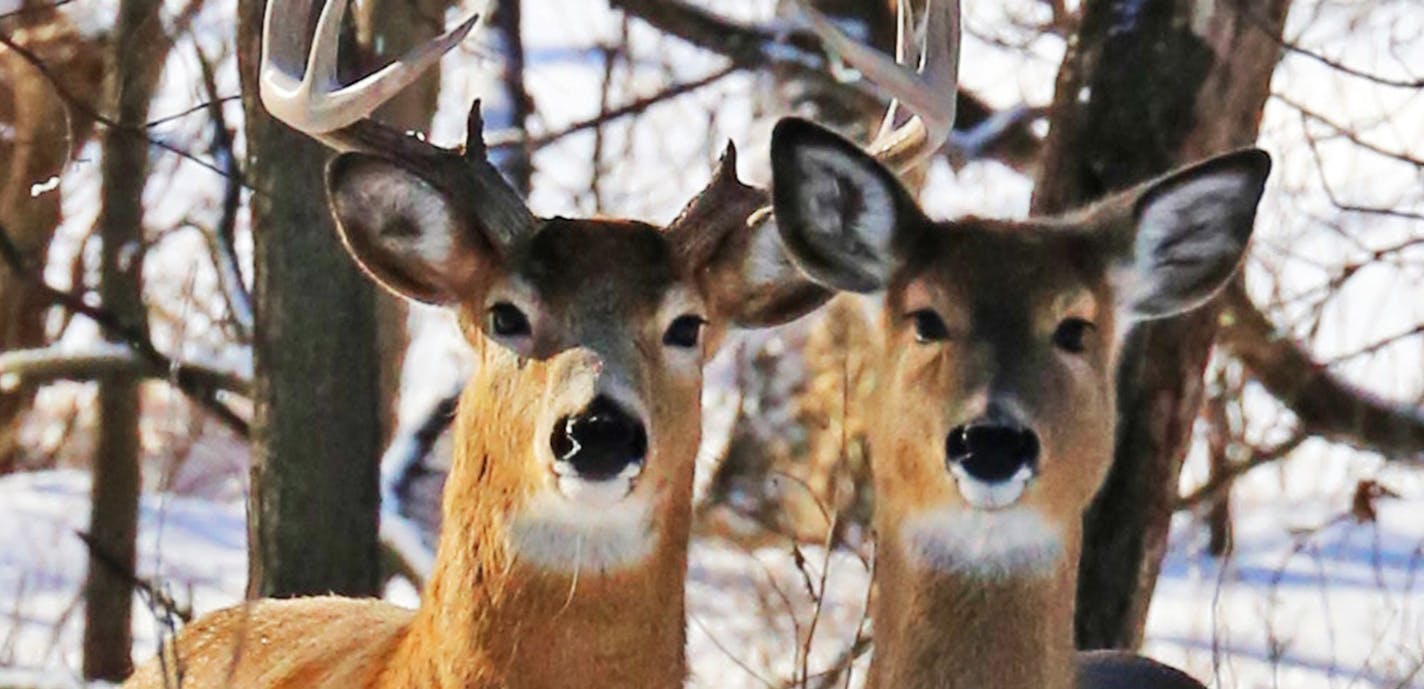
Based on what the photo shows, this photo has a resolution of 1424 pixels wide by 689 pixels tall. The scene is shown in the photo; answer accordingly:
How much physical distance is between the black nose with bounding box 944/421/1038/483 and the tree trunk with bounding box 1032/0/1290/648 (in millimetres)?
2781

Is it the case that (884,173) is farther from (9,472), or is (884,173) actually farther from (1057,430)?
(9,472)

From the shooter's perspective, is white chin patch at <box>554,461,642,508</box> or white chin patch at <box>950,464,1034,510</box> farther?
white chin patch at <box>950,464,1034,510</box>

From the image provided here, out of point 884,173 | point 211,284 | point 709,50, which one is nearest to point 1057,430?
point 884,173

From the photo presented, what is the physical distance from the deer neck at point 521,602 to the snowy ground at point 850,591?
2911 millimetres

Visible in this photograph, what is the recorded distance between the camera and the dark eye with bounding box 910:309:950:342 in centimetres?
653

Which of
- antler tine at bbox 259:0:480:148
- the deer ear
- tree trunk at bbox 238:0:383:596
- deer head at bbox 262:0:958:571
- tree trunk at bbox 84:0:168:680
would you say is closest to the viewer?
deer head at bbox 262:0:958:571

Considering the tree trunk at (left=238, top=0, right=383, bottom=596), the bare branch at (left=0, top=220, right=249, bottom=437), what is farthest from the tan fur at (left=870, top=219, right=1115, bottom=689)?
the bare branch at (left=0, top=220, right=249, bottom=437)

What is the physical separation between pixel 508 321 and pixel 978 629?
3.82 ft

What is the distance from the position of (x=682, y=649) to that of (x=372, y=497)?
7.74 ft

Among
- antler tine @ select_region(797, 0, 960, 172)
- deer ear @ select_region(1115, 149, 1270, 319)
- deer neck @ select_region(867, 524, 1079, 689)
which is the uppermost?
antler tine @ select_region(797, 0, 960, 172)

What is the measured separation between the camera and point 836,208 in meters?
6.72

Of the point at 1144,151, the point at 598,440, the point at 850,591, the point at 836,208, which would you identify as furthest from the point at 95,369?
the point at 598,440

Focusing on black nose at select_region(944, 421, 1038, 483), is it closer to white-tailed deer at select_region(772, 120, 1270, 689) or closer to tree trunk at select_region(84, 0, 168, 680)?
white-tailed deer at select_region(772, 120, 1270, 689)

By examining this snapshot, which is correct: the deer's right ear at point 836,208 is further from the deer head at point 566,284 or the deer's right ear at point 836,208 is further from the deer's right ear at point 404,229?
the deer's right ear at point 404,229
